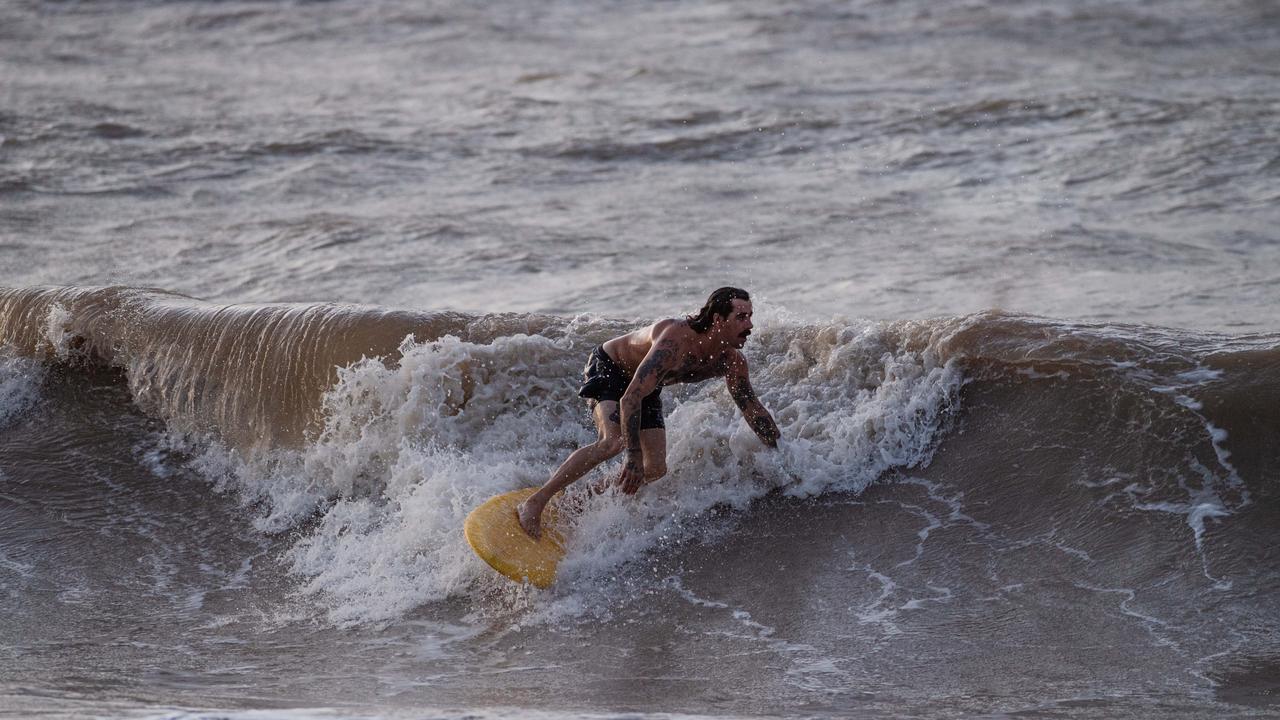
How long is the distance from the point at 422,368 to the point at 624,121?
10.2 m

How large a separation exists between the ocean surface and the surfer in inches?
16.6

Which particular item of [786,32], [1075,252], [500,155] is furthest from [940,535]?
[786,32]

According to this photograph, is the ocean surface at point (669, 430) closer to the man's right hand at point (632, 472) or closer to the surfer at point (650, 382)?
the surfer at point (650, 382)

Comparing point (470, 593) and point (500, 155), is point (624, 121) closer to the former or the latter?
point (500, 155)

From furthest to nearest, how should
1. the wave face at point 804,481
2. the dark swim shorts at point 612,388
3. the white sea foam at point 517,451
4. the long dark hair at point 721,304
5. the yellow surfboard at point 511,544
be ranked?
the white sea foam at point 517,451 → the dark swim shorts at point 612,388 → the yellow surfboard at point 511,544 → the long dark hair at point 721,304 → the wave face at point 804,481

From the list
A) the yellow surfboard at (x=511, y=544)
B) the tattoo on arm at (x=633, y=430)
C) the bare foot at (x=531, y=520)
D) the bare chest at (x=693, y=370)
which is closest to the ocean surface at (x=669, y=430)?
the yellow surfboard at (x=511, y=544)

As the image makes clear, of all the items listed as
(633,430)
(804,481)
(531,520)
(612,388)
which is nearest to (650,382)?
(633,430)

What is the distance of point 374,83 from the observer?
20734 mm

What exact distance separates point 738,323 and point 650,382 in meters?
0.48

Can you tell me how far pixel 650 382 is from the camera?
5.98 metres

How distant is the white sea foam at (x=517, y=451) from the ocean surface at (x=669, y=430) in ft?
0.07

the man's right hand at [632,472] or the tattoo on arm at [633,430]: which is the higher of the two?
the tattoo on arm at [633,430]

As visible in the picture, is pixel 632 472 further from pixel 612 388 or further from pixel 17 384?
pixel 17 384

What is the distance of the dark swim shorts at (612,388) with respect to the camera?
6.28m
